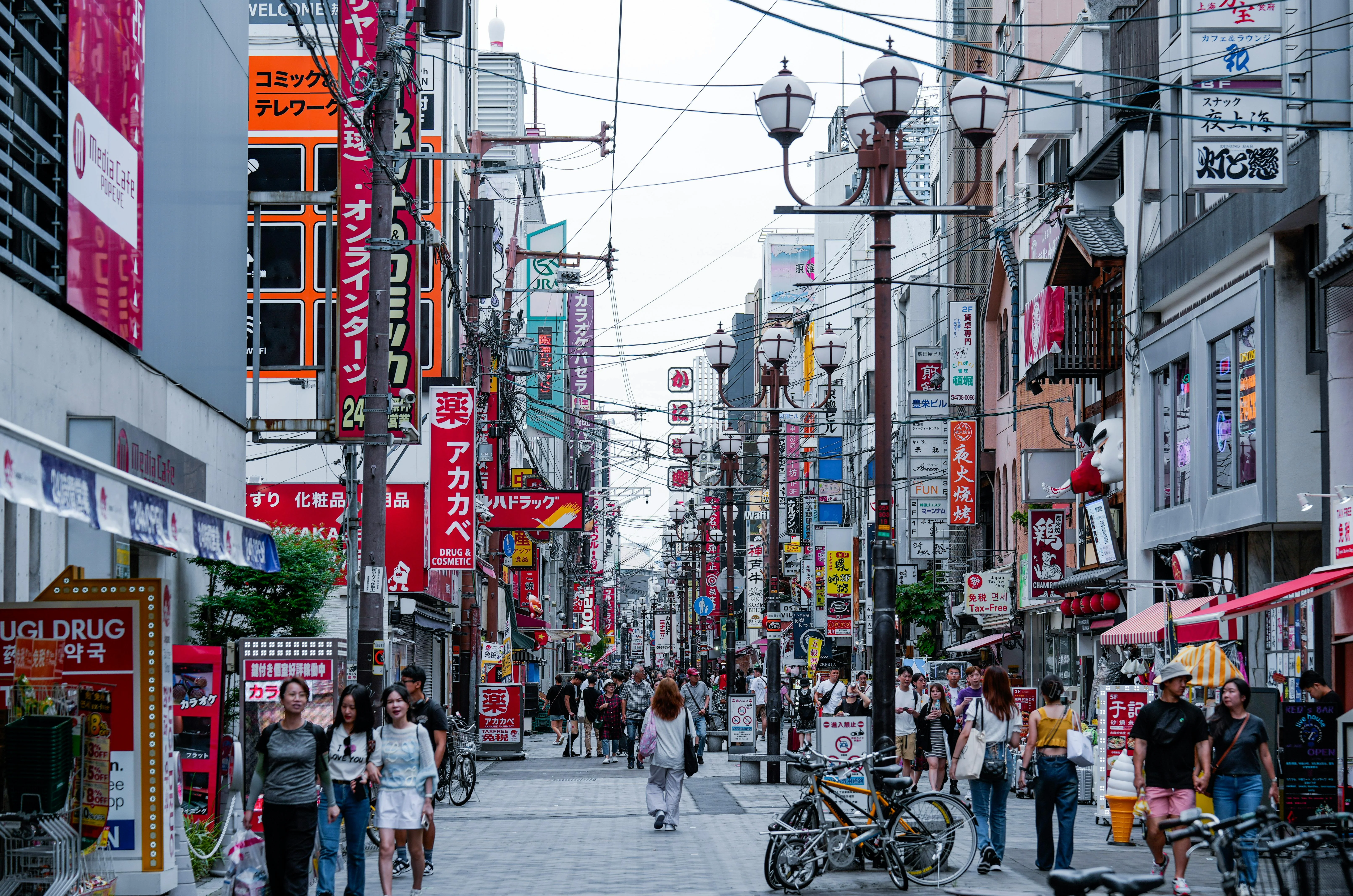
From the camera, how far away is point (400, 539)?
114ft

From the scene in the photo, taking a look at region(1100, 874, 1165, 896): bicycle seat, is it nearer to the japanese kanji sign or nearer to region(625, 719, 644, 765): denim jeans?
the japanese kanji sign

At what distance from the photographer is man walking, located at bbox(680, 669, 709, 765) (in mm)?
34969

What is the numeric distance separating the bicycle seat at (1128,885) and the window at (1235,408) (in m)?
16.6

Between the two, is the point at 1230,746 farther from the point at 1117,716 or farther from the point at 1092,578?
the point at 1092,578

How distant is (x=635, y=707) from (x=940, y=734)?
43.8 ft

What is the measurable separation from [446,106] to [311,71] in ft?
30.4

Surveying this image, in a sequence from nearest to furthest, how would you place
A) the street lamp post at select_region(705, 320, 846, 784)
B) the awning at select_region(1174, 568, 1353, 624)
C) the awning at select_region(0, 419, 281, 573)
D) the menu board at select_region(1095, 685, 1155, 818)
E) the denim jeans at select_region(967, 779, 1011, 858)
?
the awning at select_region(0, 419, 281, 573), the denim jeans at select_region(967, 779, 1011, 858), the awning at select_region(1174, 568, 1353, 624), the menu board at select_region(1095, 685, 1155, 818), the street lamp post at select_region(705, 320, 846, 784)

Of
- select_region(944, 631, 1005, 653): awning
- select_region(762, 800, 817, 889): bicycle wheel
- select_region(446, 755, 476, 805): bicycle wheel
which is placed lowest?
select_region(446, 755, 476, 805): bicycle wheel

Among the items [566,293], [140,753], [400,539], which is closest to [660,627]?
[566,293]

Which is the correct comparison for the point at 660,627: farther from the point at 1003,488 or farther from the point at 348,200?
the point at 348,200

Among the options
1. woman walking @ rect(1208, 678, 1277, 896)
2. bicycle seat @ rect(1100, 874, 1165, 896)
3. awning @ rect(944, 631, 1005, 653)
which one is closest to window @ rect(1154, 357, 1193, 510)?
woman walking @ rect(1208, 678, 1277, 896)

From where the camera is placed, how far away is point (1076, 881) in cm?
598

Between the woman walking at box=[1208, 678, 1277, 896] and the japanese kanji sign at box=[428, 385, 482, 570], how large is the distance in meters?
19.6

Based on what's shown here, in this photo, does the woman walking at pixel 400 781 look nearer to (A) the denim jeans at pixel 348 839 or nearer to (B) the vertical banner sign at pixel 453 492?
(A) the denim jeans at pixel 348 839
